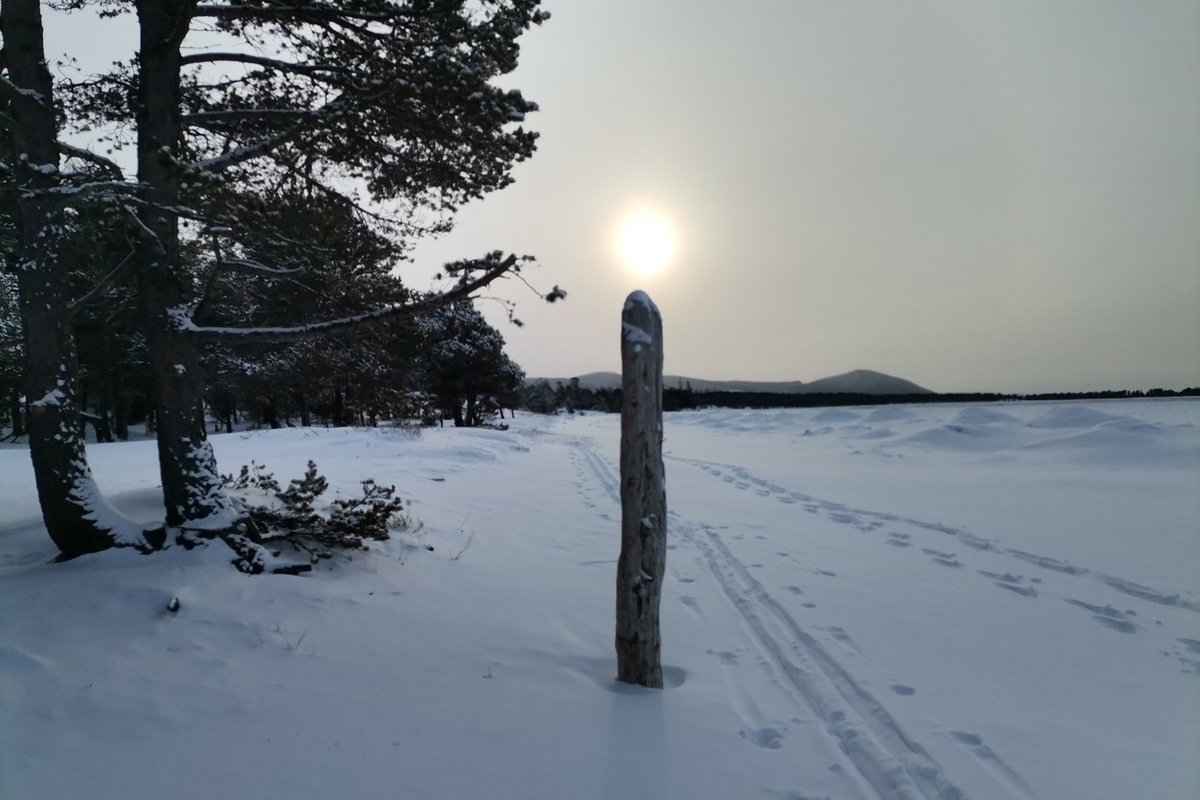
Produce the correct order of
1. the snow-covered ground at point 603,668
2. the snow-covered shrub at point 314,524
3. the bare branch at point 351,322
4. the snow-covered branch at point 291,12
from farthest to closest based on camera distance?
the snow-covered shrub at point 314,524 → the snow-covered branch at point 291,12 → the bare branch at point 351,322 → the snow-covered ground at point 603,668

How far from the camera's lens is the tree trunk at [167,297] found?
474 centimetres

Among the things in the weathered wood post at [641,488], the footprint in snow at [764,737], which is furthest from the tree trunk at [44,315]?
the footprint in snow at [764,737]

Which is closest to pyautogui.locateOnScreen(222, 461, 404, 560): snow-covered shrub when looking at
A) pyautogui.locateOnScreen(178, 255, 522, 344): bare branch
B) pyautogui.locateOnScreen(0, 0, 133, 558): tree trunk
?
pyautogui.locateOnScreen(0, 0, 133, 558): tree trunk

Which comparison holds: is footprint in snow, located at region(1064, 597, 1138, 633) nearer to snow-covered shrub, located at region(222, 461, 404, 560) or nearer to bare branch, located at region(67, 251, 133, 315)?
snow-covered shrub, located at region(222, 461, 404, 560)

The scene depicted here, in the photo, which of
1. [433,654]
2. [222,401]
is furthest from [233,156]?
[222,401]

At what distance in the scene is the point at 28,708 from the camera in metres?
2.91

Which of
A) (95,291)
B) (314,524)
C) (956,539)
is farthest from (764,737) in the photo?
(95,291)

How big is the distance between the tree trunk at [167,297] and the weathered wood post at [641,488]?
3.55 metres

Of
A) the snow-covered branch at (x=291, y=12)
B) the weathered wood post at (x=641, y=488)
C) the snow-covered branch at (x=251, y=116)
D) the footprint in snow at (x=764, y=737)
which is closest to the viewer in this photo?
the footprint in snow at (x=764, y=737)

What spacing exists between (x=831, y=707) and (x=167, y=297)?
5.77 metres

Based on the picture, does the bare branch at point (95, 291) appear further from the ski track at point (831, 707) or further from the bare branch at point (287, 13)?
the ski track at point (831, 707)

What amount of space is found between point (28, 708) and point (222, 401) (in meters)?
38.8

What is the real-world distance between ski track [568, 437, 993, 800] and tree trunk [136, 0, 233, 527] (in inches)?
173

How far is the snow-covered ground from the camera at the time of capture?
2791 millimetres
